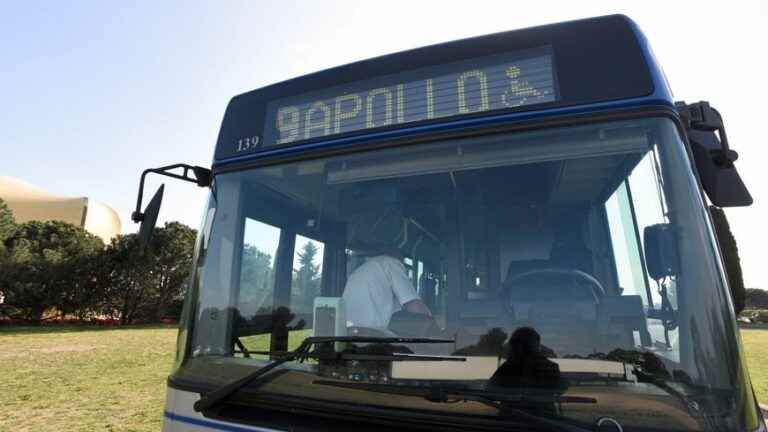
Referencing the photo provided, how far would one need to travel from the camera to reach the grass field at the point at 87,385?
5.87m

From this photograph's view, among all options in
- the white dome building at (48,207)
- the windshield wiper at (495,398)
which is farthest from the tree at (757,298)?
the white dome building at (48,207)

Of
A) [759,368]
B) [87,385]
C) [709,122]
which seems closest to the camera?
[709,122]

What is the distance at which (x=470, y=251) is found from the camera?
1.90 meters

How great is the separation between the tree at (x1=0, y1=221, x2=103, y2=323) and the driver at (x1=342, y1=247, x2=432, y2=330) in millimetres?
28436

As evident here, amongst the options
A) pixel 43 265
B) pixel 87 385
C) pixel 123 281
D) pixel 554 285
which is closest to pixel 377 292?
pixel 554 285

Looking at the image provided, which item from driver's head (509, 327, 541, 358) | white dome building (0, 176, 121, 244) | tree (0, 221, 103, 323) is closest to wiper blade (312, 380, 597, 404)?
driver's head (509, 327, 541, 358)

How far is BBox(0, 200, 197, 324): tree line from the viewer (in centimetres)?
2408

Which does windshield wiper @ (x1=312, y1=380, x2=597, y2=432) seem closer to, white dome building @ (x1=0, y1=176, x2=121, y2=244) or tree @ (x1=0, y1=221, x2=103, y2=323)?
tree @ (x1=0, y1=221, x2=103, y2=323)

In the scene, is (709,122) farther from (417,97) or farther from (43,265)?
(43,265)

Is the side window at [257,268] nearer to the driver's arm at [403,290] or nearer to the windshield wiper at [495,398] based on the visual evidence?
the driver's arm at [403,290]

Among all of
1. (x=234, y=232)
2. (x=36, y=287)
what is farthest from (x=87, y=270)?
(x=234, y=232)

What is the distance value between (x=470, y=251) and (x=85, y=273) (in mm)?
29407

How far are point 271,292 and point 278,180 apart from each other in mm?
527

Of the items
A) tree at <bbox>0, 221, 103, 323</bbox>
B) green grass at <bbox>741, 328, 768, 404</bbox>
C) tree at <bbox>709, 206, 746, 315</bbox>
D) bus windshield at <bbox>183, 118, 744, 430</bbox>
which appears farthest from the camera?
tree at <bbox>0, 221, 103, 323</bbox>
